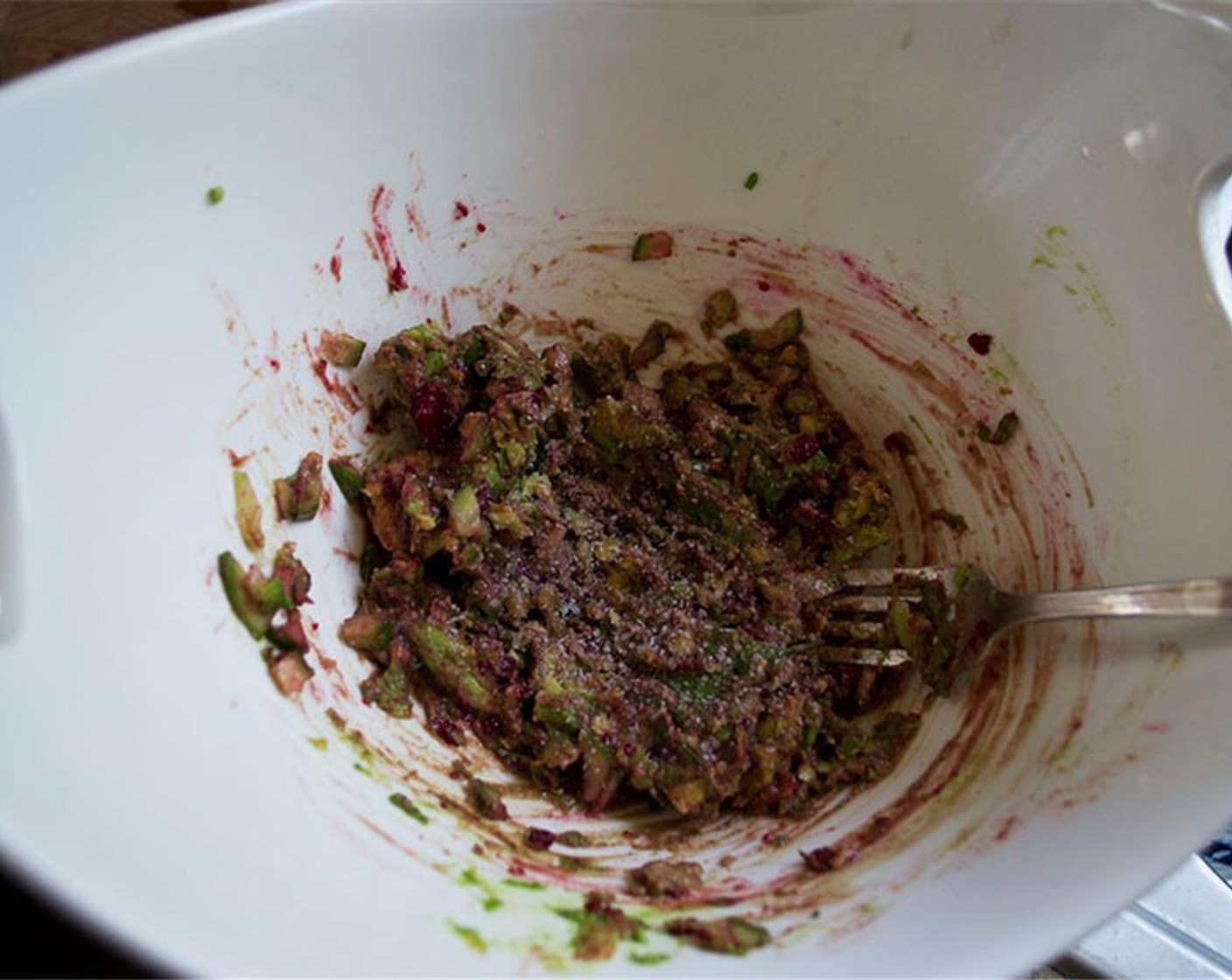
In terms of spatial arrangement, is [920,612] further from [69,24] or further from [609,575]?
[69,24]

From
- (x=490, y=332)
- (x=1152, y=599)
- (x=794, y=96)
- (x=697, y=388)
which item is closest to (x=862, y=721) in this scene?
(x=1152, y=599)

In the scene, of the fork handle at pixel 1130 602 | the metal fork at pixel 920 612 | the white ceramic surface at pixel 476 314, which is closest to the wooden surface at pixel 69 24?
the white ceramic surface at pixel 476 314

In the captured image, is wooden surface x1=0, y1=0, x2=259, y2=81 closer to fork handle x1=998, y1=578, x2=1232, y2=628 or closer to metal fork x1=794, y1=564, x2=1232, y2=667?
metal fork x1=794, y1=564, x2=1232, y2=667

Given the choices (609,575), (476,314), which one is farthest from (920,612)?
(476,314)

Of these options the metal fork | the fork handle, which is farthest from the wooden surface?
the fork handle

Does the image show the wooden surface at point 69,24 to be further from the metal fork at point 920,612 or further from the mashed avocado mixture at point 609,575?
the metal fork at point 920,612

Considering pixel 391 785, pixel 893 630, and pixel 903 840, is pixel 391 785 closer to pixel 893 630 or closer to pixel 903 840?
pixel 903 840
